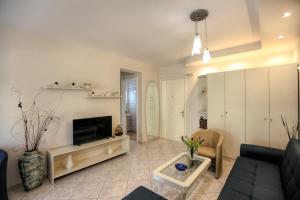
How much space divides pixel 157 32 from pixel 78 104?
2128mm

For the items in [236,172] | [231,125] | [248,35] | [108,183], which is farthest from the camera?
[231,125]

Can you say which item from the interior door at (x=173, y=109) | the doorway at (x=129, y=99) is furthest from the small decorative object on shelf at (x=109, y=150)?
the interior door at (x=173, y=109)

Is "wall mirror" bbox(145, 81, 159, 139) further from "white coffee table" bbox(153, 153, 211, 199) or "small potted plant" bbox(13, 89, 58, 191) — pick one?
"small potted plant" bbox(13, 89, 58, 191)

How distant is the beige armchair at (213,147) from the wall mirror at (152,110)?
6.53 ft

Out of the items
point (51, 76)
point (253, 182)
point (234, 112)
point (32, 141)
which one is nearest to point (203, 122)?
point (234, 112)

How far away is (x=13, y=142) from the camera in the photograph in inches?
93.4

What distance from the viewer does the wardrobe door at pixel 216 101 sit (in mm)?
3547

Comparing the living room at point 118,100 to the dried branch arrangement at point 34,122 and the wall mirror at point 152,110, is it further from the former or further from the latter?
the wall mirror at point 152,110

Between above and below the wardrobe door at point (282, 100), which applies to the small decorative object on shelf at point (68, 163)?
below

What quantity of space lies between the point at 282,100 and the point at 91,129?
12.7 ft

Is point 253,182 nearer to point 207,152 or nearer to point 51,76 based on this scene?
point 207,152

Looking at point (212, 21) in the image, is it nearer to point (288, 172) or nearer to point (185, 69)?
point (288, 172)

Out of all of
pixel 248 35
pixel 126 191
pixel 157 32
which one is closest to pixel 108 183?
pixel 126 191

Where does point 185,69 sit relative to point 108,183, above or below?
above
